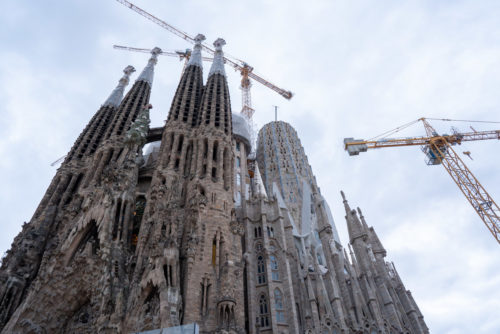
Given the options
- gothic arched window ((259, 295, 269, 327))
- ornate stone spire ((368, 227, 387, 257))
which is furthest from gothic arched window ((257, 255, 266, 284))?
ornate stone spire ((368, 227, 387, 257))

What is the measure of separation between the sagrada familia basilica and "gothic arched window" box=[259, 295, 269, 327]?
67 mm

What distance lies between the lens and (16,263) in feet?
77.6

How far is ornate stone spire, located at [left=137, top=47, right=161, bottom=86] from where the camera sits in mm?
45869

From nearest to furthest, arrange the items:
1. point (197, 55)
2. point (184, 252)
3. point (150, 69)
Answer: point (184, 252) → point (197, 55) → point (150, 69)

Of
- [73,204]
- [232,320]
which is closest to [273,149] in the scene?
[73,204]

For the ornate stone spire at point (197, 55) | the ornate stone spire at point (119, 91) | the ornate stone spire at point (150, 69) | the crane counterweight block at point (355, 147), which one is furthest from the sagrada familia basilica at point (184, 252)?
the crane counterweight block at point (355, 147)

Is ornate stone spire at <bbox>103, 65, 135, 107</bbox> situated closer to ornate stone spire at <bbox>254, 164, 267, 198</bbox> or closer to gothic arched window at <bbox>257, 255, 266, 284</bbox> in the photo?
ornate stone spire at <bbox>254, 164, 267, 198</bbox>

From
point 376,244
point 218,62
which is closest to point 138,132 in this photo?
point 218,62

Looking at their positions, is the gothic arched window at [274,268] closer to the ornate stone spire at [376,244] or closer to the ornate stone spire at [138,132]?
the ornate stone spire at [376,244]

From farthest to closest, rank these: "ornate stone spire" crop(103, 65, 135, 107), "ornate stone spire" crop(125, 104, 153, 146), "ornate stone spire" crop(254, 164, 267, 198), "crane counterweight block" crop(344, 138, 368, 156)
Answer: "crane counterweight block" crop(344, 138, 368, 156), "ornate stone spire" crop(103, 65, 135, 107), "ornate stone spire" crop(254, 164, 267, 198), "ornate stone spire" crop(125, 104, 153, 146)

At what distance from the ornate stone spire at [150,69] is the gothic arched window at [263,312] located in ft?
103

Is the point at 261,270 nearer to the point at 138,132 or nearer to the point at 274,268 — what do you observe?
the point at 274,268

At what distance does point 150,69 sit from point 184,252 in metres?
33.5

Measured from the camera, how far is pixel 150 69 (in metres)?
48.5
